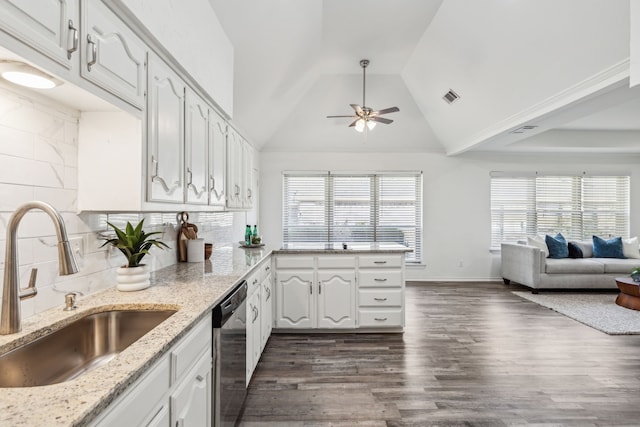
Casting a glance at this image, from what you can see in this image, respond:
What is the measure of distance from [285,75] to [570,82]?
9.63 feet

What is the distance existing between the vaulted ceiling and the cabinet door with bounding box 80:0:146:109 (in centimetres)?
121

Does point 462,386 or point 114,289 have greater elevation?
point 114,289

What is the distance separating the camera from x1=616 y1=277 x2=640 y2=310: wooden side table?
442 centimetres

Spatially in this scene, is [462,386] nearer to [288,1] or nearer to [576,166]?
A: [288,1]

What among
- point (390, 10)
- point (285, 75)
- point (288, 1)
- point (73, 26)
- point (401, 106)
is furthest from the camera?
point (401, 106)

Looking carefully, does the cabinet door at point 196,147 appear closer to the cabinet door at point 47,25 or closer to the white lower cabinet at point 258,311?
the white lower cabinet at point 258,311

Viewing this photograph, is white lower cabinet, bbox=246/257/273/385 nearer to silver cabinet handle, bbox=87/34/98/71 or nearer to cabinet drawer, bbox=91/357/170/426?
cabinet drawer, bbox=91/357/170/426

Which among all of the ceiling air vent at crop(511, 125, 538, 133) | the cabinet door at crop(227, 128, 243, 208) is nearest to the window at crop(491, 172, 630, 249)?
the ceiling air vent at crop(511, 125, 538, 133)

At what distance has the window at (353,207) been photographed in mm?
6484

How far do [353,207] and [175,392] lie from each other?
5473 millimetres

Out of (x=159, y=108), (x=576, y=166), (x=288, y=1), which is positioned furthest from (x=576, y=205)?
(x=159, y=108)

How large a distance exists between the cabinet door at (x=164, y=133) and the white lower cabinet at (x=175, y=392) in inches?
27.3

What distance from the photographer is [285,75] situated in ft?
13.4

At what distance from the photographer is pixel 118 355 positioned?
3.18 ft
